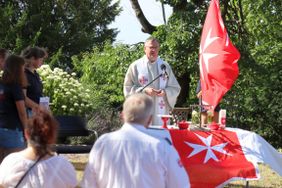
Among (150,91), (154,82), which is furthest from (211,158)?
(154,82)

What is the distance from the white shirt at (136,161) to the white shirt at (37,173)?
0.23 m

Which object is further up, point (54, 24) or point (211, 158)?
Result: point (54, 24)

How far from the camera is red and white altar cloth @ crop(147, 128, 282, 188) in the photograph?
255 inches

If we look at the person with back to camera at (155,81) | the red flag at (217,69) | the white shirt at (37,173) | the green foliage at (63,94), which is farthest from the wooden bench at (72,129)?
the white shirt at (37,173)

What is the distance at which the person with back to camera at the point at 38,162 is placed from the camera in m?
3.71

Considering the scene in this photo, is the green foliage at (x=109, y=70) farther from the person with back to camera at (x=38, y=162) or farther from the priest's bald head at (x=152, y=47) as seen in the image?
the person with back to camera at (x=38, y=162)

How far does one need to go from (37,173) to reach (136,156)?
0.62 meters

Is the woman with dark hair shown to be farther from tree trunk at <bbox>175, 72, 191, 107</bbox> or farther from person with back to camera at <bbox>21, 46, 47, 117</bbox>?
tree trunk at <bbox>175, 72, 191, 107</bbox>

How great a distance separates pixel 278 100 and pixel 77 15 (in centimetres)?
1560

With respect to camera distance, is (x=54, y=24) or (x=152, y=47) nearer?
(x=152, y=47)

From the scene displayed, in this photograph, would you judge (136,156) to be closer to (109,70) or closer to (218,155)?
(218,155)

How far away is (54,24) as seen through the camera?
98.8 ft

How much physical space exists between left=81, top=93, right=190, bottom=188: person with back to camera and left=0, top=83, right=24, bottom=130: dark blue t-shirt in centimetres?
188

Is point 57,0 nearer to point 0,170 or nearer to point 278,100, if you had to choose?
point 278,100
